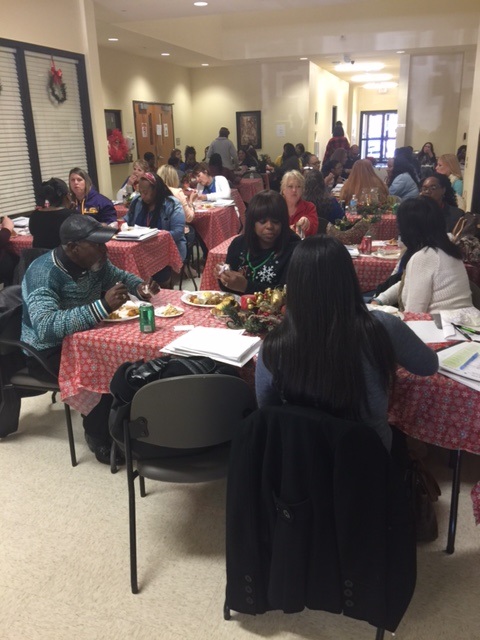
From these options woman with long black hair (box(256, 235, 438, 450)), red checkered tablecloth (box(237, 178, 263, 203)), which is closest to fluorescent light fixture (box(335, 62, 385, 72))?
red checkered tablecloth (box(237, 178, 263, 203))

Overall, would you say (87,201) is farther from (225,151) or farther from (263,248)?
(225,151)

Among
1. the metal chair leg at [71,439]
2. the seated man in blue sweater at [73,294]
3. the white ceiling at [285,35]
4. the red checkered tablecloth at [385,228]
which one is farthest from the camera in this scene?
the white ceiling at [285,35]

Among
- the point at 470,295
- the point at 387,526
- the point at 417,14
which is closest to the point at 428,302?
the point at 470,295

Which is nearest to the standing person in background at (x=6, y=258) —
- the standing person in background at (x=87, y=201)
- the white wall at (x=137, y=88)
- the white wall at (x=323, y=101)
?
the standing person in background at (x=87, y=201)

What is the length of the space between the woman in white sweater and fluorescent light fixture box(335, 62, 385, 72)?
1007 centimetres

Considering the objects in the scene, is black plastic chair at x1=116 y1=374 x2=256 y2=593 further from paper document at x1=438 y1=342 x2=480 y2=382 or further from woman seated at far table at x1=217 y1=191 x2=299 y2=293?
woman seated at far table at x1=217 y1=191 x2=299 y2=293

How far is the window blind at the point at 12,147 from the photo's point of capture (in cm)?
479

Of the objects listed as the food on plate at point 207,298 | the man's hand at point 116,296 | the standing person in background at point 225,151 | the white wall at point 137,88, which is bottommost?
the food on plate at point 207,298

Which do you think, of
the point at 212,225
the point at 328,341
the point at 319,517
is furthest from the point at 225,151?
the point at 319,517

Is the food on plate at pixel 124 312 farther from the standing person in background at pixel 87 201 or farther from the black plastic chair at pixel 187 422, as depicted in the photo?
the standing person in background at pixel 87 201

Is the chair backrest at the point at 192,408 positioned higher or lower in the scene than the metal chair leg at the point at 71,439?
higher

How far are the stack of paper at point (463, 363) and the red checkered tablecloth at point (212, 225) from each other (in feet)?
13.1

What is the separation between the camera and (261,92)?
11289 mm

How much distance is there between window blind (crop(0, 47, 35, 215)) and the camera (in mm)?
4785
